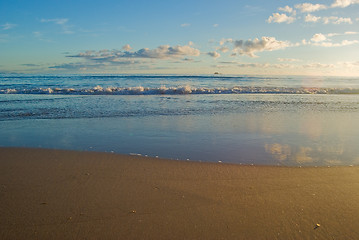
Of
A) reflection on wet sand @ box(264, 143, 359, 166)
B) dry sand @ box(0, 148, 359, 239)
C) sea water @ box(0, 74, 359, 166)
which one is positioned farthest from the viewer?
sea water @ box(0, 74, 359, 166)

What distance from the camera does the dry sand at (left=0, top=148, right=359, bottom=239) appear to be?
2.97m

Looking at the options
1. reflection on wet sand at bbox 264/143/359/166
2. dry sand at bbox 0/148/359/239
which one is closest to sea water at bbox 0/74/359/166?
reflection on wet sand at bbox 264/143/359/166

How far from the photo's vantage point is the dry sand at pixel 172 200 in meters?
2.97

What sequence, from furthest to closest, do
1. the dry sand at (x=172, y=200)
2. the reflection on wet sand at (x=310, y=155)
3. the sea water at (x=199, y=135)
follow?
1. the sea water at (x=199, y=135)
2. the reflection on wet sand at (x=310, y=155)
3. the dry sand at (x=172, y=200)

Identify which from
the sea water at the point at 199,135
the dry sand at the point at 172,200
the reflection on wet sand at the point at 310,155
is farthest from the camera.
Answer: the sea water at the point at 199,135

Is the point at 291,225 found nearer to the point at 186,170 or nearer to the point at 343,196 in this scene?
the point at 343,196

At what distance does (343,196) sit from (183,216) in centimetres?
241

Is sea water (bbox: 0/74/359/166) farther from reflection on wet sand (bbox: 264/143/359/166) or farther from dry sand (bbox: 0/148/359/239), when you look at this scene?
dry sand (bbox: 0/148/359/239)

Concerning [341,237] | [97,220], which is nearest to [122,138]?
[97,220]

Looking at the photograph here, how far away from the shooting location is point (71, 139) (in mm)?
7141

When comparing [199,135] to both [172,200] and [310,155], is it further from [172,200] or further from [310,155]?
[172,200]

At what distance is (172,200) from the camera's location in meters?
3.64

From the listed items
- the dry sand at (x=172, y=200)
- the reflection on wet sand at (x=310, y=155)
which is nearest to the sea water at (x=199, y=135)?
the reflection on wet sand at (x=310, y=155)

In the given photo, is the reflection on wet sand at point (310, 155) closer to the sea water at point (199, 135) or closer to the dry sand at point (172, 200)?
the sea water at point (199, 135)
